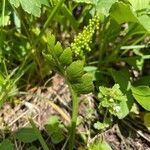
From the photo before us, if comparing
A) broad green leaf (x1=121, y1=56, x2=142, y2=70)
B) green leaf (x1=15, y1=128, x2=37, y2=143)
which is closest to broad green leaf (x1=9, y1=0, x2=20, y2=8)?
green leaf (x1=15, y1=128, x2=37, y2=143)

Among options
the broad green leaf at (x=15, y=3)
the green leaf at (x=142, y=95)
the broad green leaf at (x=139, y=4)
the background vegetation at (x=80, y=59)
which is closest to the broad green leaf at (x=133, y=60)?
the background vegetation at (x=80, y=59)

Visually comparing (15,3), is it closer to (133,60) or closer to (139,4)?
(139,4)

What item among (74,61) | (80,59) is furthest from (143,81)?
(74,61)

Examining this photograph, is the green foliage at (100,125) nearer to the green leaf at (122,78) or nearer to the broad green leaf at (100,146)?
the broad green leaf at (100,146)

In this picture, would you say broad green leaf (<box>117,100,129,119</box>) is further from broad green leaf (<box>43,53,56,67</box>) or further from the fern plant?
broad green leaf (<box>43,53,56,67</box>)

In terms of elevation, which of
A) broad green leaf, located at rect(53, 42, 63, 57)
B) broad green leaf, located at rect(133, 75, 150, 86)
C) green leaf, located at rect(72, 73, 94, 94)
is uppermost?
broad green leaf, located at rect(53, 42, 63, 57)

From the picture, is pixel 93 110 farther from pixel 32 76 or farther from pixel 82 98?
pixel 32 76
